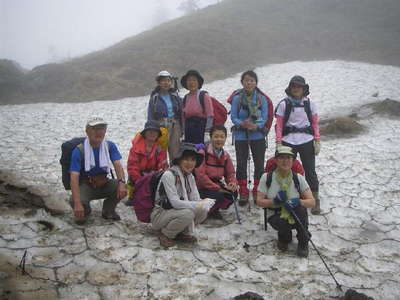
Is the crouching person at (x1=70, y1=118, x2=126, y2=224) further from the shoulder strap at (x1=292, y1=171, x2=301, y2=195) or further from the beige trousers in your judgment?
the shoulder strap at (x1=292, y1=171, x2=301, y2=195)

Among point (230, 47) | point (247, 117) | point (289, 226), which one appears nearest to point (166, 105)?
point (247, 117)

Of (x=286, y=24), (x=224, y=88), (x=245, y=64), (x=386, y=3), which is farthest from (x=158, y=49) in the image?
(x=386, y=3)

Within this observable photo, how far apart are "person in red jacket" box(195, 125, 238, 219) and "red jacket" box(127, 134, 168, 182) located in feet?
2.59

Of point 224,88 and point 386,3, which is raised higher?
point 386,3

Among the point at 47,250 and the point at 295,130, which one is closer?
the point at 47,250

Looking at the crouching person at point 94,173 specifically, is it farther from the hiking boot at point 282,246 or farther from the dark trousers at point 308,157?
the dark trousers at point 308,157

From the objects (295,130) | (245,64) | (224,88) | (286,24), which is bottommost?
(295,130)

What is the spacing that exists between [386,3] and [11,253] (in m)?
38.5

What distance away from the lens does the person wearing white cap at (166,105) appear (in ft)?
20.6

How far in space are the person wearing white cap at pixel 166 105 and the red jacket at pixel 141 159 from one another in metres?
0.60

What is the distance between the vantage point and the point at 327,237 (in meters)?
5.30

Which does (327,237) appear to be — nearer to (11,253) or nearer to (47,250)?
(47,250)

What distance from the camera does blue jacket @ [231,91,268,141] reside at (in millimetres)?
5949

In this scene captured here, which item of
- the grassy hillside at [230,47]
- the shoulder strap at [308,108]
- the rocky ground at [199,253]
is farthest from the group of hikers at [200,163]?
the grassy hillside at [230,47]
